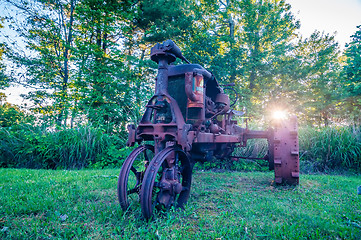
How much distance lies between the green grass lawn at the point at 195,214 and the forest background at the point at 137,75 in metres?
2.55

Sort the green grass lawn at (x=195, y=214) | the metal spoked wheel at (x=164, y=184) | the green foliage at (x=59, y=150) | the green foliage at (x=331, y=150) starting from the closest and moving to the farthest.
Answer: the green grass lawn at (x=195, y=214) → the metal spoked wheel at (x=164, y=184) → the green foliage at (x=331, y=150) → the green foliage at (x=59, y=150)

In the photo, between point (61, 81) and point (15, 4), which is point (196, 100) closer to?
point (61, 81)

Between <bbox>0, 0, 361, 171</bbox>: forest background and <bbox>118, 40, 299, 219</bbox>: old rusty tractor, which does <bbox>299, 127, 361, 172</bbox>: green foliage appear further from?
<bbox>118, 40, 299, 219</bbox>: old rusty tractor

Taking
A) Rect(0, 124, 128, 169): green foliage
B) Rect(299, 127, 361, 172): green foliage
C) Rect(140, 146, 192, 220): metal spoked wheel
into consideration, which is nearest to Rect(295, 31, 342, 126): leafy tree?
Rect(299, 127, 361, 172): green foliage

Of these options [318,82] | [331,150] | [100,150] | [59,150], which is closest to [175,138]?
[100,150]

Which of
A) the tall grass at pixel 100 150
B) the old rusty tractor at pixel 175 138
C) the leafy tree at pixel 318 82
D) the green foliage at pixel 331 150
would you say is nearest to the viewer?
the old rusty tractor at pixel 175 138

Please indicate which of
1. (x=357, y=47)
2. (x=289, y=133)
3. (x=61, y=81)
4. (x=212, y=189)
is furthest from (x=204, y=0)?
(x=212, y=189)

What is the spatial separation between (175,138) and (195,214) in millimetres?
909

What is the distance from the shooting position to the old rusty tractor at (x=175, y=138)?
220 centimetres

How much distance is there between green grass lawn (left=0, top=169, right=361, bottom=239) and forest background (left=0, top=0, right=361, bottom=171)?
2.55 meters

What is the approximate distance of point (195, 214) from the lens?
2.29m

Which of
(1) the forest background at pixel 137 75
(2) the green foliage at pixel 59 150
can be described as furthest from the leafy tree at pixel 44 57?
(2) the green foliage at pixel 59 150

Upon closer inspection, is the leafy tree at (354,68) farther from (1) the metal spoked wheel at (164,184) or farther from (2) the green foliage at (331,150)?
(1) the metal spoked wheel at (164,184)

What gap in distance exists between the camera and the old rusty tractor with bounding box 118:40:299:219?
2.20 meters
